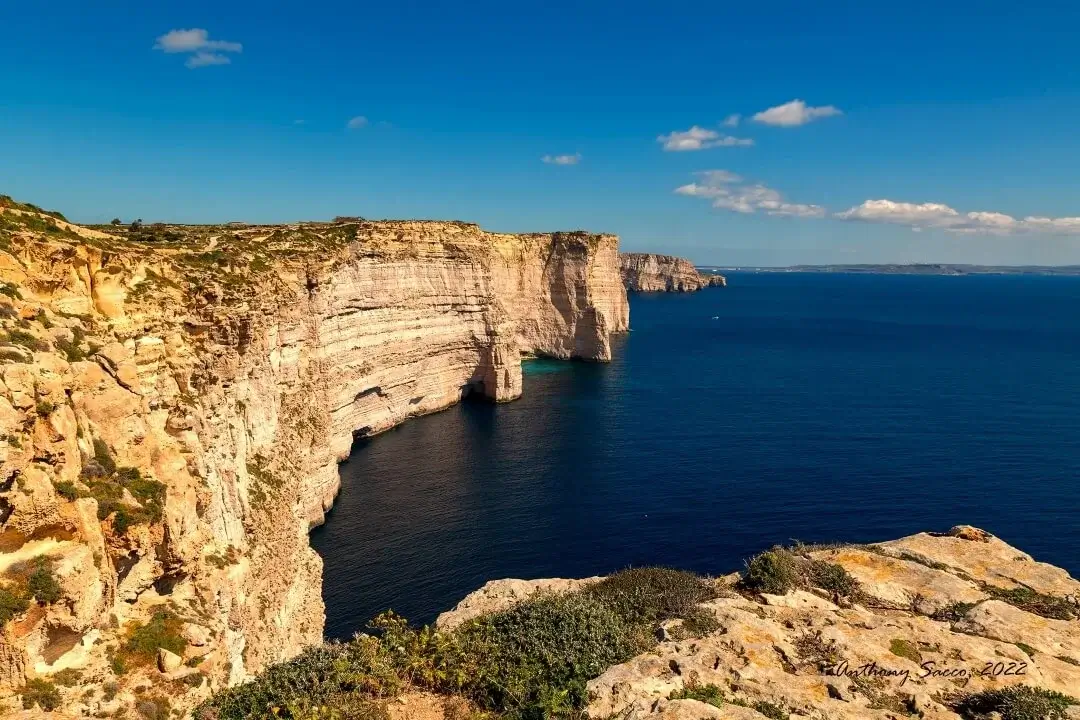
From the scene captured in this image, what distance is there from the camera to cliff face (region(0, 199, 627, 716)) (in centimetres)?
1433

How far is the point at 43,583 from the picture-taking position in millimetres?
13648

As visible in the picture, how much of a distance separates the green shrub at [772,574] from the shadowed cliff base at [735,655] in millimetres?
58

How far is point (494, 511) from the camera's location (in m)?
47.9

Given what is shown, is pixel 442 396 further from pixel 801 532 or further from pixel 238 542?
pixel 238 542

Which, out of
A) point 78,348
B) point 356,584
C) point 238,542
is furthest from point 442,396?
point 78,348

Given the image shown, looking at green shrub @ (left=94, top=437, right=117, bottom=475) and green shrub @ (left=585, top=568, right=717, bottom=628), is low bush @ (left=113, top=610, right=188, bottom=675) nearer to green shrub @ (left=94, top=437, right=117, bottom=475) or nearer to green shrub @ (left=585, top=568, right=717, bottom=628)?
green shrub @ (left=94, top=437, right=117, bottom=475)

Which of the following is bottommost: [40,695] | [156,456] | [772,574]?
[772,574]

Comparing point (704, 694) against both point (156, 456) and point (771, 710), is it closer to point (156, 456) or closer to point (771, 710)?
point (771, 710)

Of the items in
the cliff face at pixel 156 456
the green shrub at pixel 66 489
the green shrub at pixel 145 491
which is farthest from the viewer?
the green shrub at pixel 145 491

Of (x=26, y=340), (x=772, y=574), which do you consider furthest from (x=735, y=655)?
(x=26, y=340)

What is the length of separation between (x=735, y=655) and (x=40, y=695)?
52.5 feet

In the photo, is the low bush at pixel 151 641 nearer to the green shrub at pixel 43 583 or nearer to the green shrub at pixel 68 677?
the green shrub at pixel 68 677

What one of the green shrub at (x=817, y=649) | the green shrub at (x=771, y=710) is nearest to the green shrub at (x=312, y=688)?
the green shrub at (x=771, y=710)

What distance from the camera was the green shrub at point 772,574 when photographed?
19156 mm
